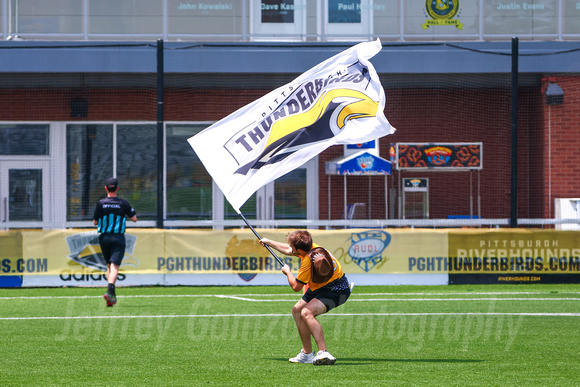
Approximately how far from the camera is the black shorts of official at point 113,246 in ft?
41.5

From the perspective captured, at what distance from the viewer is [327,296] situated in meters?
7.68

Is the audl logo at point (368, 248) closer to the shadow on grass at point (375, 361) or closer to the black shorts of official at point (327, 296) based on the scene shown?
the shadow on grass at point (375, 361)

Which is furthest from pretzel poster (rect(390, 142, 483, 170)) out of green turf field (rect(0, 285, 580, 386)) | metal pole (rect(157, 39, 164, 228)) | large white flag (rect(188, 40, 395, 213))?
large white flag (rect(188, 40, 395, 213))

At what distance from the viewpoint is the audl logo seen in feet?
51.5

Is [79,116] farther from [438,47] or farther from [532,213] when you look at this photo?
[532,213]

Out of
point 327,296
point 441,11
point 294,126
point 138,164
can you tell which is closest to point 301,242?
point 327,296

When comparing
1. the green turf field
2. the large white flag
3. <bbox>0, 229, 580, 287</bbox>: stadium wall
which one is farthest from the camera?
<bbox>0, 229, 580, 287</bbox>: stadium wall

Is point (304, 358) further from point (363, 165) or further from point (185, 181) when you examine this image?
point (185, 181)

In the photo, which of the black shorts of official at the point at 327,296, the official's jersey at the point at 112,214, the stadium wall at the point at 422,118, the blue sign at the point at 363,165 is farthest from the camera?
the stadium wall at the point at 422,118

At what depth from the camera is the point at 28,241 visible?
15.5 m

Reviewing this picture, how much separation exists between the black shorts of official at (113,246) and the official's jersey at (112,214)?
2.9 inches

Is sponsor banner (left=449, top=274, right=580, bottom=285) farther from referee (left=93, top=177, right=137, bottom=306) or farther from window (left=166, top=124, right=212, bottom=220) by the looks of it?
window (left=166, top=124, right=212, bottom=220)

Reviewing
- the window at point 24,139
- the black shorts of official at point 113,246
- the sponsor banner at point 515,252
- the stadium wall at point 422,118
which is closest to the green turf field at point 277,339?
the black shorts of official at point 113,246

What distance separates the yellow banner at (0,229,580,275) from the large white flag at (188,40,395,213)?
267 inches
